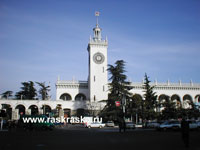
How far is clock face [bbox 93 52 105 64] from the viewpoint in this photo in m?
58.6

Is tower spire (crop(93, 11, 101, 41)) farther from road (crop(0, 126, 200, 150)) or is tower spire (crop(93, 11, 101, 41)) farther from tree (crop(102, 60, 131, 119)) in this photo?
road (crop(0, 126, 200, 150))

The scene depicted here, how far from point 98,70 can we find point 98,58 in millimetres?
3301

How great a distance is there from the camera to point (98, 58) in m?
58.8

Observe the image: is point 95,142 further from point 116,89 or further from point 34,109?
point 34,109

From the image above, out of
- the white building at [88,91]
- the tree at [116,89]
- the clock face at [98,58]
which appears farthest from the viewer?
the clock face at [98,58]

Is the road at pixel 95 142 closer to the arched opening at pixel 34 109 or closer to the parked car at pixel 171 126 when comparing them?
the parked car at pixel 171 126

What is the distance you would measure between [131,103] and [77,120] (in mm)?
13443

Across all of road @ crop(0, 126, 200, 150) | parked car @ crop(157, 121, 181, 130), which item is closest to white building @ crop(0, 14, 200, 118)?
parked car @ crop(157, 121, 181, 130)

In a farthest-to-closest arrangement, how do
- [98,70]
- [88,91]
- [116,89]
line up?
[88,91] < [98,70] < [116,89]

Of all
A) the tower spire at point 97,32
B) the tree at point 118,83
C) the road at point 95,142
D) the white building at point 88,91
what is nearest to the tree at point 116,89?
the tree at point 118,83

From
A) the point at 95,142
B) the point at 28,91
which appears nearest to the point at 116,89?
the point at 95,142

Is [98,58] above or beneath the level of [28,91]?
→ above

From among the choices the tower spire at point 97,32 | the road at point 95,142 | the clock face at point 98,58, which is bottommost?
the road at point 95,142

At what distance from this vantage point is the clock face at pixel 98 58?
5862cm
